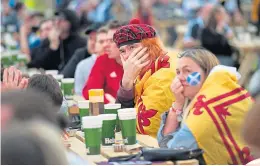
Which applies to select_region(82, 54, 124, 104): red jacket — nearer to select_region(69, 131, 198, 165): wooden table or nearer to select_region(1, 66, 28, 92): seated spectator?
select_region(1, 66, 28, 92): seated spectator

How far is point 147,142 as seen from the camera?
16.0 feet

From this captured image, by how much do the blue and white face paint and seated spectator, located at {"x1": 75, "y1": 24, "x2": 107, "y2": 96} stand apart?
3.21 meters

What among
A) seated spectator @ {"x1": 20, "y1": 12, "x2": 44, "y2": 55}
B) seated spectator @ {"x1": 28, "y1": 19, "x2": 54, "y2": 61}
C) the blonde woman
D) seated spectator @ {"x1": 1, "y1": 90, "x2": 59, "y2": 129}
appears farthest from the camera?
seated spectator @ {"x1": 20, "y1": 12, "x2": 44, "y2": 55}

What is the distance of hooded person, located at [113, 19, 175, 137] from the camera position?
5.57 meters

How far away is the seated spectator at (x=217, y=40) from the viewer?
13.8 meters

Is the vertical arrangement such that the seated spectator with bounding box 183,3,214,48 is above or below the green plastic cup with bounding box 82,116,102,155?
above

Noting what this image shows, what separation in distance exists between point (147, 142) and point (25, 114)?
230cm

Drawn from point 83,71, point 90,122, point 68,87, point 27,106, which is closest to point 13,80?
Answer: point 90,122

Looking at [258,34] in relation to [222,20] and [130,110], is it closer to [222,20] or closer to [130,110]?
[222,20]

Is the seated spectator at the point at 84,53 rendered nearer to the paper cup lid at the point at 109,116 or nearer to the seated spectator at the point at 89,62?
the seated spectator at the point at 89,62

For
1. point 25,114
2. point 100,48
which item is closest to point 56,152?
point 25,114

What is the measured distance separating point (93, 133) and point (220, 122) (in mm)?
704

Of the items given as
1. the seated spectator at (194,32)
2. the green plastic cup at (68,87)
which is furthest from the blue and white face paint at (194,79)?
the seated spectator at (194,32)

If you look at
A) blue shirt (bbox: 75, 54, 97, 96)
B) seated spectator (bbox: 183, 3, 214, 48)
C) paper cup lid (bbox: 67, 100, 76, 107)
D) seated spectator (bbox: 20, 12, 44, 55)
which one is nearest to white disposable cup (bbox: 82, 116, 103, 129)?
paper cup lid (bbox: 67, 100, 76, 107)
